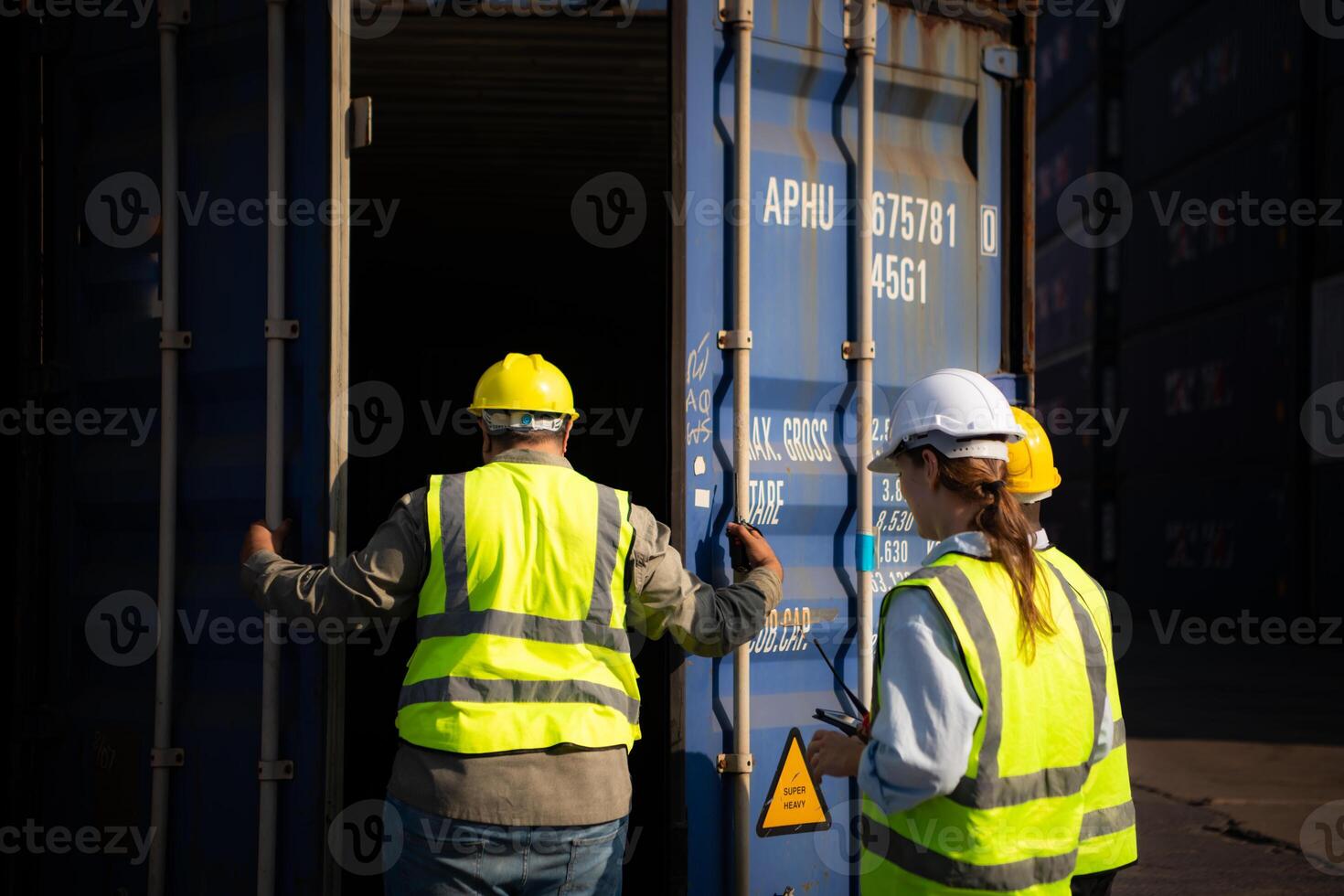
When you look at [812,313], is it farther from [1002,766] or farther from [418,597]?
[1002,766]

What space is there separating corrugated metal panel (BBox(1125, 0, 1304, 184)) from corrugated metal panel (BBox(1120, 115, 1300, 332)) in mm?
422

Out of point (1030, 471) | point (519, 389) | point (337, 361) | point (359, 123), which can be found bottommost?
point (1030, 471)

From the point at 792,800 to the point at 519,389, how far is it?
5.49 feet

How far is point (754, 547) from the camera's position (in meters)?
3.90

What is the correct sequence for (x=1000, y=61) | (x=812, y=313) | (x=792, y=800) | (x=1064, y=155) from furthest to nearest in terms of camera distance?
(x=1064, y=155), (x=1000, y=61), (x=812, y=313), (x=792, y=800)

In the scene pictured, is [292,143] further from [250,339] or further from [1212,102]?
[1212,102]

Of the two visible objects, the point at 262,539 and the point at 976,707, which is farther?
the point at 262,539

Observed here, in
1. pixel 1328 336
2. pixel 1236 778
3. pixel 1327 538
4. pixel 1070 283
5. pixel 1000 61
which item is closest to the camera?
pixel 1000 61

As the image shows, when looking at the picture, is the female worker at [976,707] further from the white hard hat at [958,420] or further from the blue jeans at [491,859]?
the blue jeans at [491,859]

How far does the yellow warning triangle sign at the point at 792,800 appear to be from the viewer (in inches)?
159

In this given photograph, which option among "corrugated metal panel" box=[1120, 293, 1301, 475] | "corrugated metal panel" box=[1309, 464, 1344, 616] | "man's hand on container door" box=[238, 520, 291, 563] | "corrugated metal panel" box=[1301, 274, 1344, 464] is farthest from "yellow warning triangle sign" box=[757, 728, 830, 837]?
"corrugated metal panel" box=[1120, 293, 1301, 475]

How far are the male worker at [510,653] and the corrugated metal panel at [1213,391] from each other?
57.1 feet

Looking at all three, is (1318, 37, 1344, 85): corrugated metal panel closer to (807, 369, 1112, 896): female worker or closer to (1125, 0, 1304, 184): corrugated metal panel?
(1125, 0, 1304, 184): corrugated metal panel

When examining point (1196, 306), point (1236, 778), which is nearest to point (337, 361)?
point (1236, 778)
